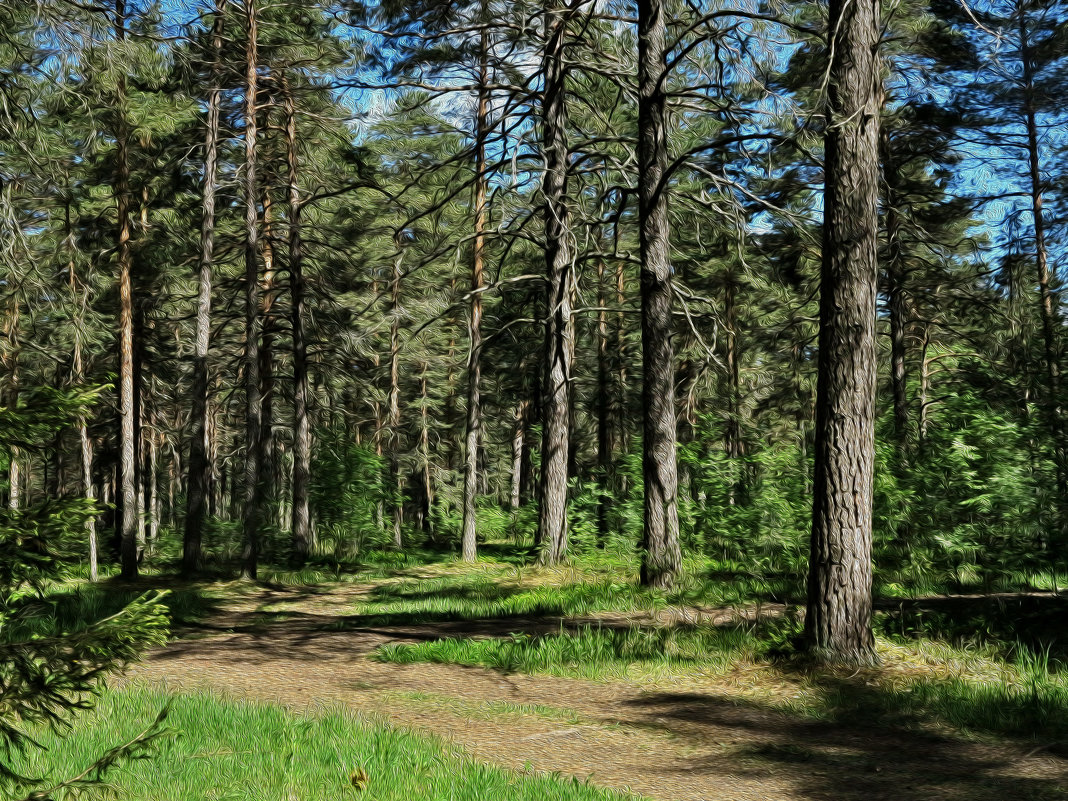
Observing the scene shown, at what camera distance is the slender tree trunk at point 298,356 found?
19516mm

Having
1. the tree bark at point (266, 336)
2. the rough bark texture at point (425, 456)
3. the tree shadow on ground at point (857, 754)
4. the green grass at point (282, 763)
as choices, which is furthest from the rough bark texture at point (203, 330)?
the tree shadow on ground at point (857, 754)

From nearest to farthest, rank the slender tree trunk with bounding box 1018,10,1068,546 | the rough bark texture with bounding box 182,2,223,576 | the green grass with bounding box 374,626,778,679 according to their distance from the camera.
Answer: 1. the green grass with bounding box 374,626,778,679
2. the slender tree trunk with bounding box 1018,10,1068,546
3. the rough bark texture with bounding box 182,2,223,576

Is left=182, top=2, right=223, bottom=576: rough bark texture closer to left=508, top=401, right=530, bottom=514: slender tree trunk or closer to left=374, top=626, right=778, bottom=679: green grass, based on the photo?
left=374, top=626, right=778, bottom=679: green grass

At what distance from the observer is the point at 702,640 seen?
796cm

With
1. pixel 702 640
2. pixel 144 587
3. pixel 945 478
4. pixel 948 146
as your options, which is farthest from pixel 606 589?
pixel 948 146

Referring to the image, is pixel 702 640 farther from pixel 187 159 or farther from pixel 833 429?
pixel 187 159

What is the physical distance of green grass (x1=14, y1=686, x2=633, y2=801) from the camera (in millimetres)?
4258

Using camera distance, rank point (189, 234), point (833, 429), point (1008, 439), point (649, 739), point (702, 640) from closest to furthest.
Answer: point (649, 739) → point (833, 429) → point (702, 640) → point (1008, 439) → point (189, 234)

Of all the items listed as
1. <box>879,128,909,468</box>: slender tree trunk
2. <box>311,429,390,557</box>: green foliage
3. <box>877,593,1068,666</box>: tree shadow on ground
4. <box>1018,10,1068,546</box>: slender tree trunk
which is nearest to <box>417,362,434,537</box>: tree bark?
<box>311,429,390,557</box>: green foliage

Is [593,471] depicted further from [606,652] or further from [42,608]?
[42,608]

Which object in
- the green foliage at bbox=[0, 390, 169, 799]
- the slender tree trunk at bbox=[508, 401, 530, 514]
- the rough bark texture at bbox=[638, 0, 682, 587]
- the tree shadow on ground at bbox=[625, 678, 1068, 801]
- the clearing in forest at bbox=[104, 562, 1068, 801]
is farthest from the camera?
the slender tree trunk at bbox=[508, 401, 530, 514]

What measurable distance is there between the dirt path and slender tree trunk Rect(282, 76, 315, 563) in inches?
453

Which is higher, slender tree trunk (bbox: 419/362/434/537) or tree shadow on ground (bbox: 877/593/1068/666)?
slender tree trunk (bbox: 419/362/434/537)

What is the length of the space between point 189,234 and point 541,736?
67.2ft
